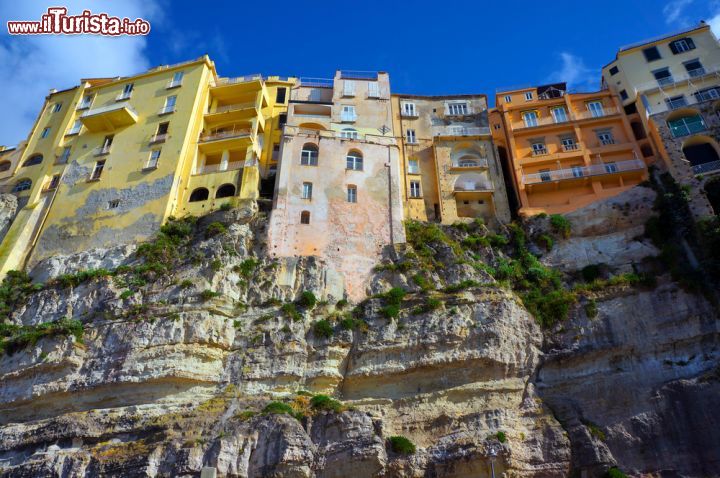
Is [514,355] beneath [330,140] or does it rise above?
beneath

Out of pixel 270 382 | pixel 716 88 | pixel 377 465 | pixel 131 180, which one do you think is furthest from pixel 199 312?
pixel 716 88

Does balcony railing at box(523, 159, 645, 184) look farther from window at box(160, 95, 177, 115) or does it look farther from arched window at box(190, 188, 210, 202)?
window at box(160, 95, 177, 115)

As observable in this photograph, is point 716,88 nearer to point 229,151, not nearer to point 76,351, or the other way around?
point 229,151

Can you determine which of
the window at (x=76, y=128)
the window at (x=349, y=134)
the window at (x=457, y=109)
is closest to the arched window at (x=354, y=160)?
the window at (x=349, y=134)

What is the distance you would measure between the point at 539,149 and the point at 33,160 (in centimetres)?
3624

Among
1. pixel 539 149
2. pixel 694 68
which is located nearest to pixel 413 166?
pixel 539 149

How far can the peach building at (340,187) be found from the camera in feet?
106

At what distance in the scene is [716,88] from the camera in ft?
126

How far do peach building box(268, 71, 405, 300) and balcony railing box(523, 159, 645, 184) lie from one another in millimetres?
9180

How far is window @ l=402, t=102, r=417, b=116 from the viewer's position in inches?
1710

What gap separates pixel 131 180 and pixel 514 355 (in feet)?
84.5

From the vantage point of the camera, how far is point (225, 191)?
122ft

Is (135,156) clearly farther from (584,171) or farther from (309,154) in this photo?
(584,171)

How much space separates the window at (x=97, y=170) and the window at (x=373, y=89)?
19080mm
